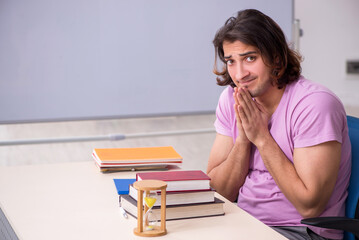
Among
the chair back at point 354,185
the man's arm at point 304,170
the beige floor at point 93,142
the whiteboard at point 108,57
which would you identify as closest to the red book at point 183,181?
the man's arm at point 304,170

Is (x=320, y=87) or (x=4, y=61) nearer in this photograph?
(x=320, y=87)

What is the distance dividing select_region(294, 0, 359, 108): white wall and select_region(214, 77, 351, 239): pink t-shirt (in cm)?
514

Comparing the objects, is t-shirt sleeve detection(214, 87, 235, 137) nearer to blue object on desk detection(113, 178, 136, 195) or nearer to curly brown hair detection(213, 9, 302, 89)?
curly brown hair detection(213, 9, 302, 89)

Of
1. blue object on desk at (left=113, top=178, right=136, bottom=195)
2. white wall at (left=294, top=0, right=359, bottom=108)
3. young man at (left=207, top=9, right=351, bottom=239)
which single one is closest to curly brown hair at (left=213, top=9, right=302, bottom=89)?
young man at (left=207, top=9, right=351, bottom=239)

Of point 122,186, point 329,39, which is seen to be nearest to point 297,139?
point 122,186

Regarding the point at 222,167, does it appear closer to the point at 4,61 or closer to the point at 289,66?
the point at 289,66

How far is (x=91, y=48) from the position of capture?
9.58 feet

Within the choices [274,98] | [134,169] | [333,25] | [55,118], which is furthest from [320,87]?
[333,25]

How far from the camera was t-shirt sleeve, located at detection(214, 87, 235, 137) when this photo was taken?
188 cm

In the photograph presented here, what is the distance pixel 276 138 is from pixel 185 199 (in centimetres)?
50

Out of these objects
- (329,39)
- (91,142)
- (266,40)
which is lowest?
(91,142)

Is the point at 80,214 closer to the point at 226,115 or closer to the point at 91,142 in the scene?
the point at 226,115

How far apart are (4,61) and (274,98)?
1734 millimetres

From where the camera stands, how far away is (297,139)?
1576 mm
